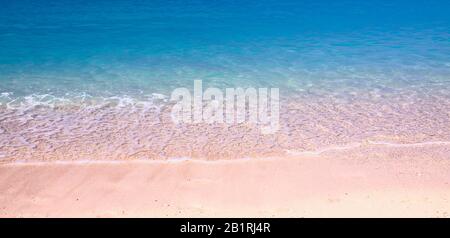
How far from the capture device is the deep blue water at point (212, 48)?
10000mm

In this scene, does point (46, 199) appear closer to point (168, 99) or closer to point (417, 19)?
point (168, 99)

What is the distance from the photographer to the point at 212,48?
1350 cm

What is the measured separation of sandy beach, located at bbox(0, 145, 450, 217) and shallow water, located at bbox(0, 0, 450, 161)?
0.44m
